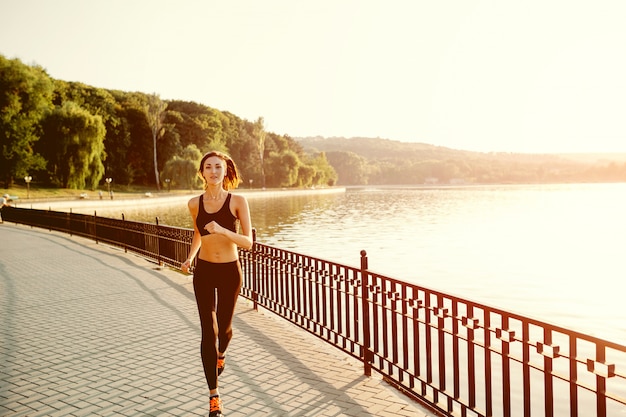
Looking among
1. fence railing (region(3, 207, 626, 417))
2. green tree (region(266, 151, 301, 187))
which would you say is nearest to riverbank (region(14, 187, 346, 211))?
fence railing (region(3, 207, 626, 417))

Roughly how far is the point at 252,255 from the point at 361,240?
20955mm

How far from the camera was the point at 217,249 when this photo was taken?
Answer: 4.50 m

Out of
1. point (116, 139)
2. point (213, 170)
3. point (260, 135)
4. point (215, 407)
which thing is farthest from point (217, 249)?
point (260, 135)

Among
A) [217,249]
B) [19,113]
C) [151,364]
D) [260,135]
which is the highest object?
[260,135]

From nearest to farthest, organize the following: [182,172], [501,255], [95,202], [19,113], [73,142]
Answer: [501,255]
[95,202]
[19,113]
[73,142]
[182,172]

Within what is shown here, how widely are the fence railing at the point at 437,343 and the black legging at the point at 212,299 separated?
1524mm

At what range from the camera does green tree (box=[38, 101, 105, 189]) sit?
55062 mm

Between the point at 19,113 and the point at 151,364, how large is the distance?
2236 inches

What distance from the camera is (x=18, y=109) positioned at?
53.2m

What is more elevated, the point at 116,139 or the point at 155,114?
the point at 155,114

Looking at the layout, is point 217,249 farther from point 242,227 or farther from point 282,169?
point 282,169

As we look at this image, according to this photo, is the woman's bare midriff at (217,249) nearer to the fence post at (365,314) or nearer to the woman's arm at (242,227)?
the woman's arm at (242,227)

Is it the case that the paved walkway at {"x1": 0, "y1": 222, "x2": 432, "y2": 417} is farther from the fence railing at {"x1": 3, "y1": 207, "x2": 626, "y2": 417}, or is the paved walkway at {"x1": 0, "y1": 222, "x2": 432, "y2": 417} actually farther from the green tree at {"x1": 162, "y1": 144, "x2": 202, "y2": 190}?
the green tree at {"x1": 162, "y1": 144, "x2": 202, "y2": 190}

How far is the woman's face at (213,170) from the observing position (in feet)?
15.1
